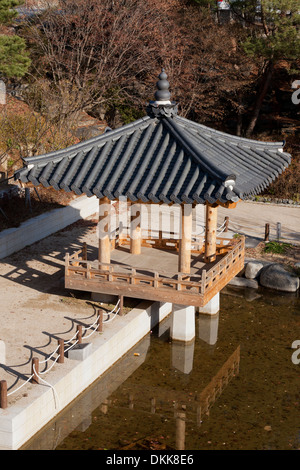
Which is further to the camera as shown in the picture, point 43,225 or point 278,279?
point 43,225

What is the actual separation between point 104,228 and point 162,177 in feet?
9.08

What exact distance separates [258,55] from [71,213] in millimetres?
15904

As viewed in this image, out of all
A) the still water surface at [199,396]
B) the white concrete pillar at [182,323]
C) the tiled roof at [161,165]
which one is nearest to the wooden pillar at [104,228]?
the tiled roof at [161,165]

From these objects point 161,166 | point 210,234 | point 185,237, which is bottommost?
point 210,234

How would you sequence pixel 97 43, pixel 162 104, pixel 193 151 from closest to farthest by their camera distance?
pixel 193 151, pixel 162 104, pixel 97 43

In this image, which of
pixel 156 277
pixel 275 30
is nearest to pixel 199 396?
pixel 156 277

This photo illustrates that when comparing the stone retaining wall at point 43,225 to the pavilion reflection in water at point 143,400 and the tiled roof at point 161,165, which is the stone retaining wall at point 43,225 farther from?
the pavilion reflection in water at point 143,400

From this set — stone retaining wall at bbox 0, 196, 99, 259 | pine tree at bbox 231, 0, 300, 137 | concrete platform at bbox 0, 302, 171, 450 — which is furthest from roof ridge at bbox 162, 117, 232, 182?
pine tree at bbox 231, 0, 300, 137

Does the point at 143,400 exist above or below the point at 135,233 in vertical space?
below

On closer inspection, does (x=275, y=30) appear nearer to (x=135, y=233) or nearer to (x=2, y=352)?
(x=135, y=233)

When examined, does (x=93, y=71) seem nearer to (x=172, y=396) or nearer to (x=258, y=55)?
(x=258, y=55)

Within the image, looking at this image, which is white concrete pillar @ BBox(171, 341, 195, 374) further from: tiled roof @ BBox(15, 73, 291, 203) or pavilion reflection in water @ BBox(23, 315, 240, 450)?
tiled roof @ BBox(15, 73, 291, 203)

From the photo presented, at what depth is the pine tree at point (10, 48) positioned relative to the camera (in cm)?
3056

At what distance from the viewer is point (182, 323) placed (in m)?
17.9
